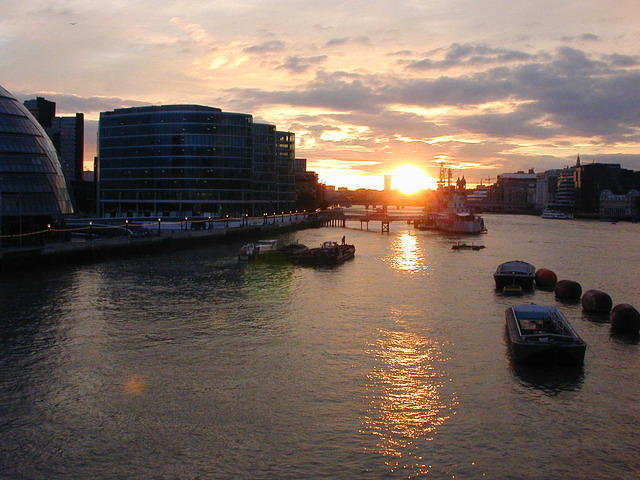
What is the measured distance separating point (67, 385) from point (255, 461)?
1100 cm

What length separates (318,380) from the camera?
27.7 metres

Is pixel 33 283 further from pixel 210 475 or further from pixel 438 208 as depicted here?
pixel 438 208

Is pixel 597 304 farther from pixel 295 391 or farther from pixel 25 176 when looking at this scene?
pixel 25 176

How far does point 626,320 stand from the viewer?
125ft

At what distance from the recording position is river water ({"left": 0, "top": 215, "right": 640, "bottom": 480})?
19.8 m

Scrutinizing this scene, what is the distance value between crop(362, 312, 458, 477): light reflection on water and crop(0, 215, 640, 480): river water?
0.10m

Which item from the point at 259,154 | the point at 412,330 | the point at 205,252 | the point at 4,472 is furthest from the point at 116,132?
the point at 4,472

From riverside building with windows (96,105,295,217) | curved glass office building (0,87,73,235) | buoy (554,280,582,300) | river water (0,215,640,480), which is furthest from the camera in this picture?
riverside building with windows (96,105,295,217)

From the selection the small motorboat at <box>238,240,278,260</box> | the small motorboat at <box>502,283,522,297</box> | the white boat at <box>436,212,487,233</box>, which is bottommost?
the small motorboat at <box>502,283,522,297</box>

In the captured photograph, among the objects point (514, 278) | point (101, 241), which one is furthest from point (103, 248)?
point (514, 278)

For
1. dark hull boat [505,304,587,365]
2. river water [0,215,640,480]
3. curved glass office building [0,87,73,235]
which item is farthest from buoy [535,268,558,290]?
curved glass office building [0,87,73,235]

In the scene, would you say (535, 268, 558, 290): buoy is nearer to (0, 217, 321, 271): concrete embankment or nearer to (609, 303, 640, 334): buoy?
(609, 303, 640, 334): buoy

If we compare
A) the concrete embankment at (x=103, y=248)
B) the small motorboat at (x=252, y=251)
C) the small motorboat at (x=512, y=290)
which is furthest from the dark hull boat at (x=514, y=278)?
the concrete embankment at (x=103, y=248)

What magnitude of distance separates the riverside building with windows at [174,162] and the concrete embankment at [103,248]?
135 ft
